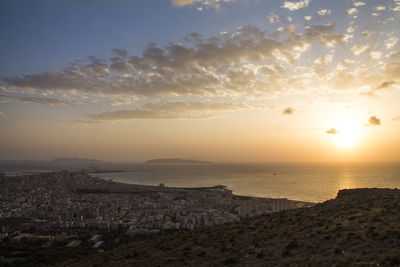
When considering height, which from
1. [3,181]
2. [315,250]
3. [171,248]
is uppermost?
[315,250]

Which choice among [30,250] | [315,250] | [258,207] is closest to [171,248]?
[315,250]

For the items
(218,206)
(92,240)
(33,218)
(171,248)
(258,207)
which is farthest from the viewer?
(218,206)

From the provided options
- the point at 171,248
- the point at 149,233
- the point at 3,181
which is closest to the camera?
the point at 171,248

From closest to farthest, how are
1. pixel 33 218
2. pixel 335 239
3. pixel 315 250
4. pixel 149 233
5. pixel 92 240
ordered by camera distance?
pixel 315 250 → pixel 335 239 → pixel 92 240 → pixel 149 233 → pixel 33 218

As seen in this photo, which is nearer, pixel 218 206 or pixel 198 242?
pixel 198 242

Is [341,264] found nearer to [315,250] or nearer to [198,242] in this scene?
[315,250]

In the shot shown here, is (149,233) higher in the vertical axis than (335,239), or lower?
lower

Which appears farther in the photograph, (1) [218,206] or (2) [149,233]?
(1) [218,206]

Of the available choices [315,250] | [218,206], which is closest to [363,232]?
[315,250]

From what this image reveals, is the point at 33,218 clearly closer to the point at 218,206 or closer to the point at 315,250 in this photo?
the point at 218,206
